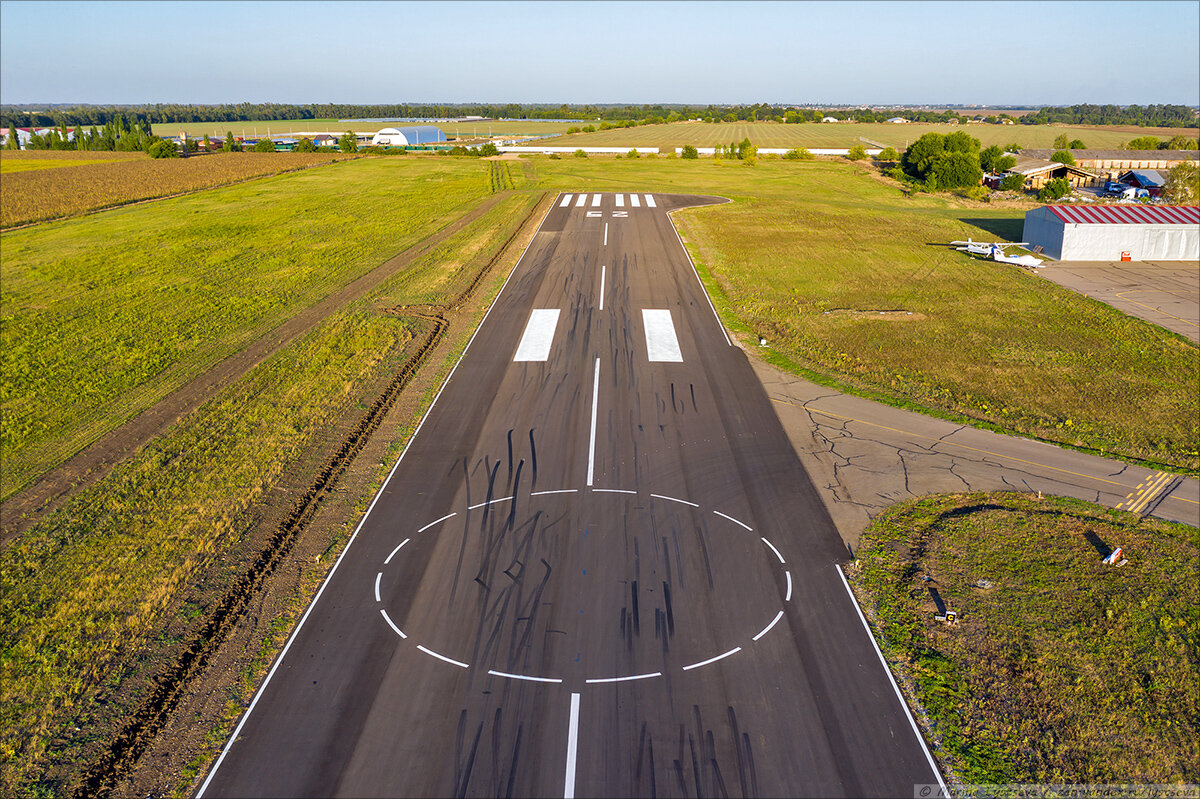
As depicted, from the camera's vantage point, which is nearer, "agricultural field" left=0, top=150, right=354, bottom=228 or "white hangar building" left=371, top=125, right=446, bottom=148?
"agricultural field" left=0, top=150, right=354, bottom=228

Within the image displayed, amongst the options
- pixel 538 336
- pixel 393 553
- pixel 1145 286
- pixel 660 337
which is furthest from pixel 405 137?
pixel 393 553

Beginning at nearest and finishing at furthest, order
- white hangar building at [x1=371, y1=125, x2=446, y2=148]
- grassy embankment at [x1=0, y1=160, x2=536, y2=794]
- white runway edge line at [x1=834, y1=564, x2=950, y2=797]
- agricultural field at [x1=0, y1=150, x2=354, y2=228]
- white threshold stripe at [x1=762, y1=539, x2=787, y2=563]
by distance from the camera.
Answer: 1. white runway edge line at [x1=834, y1=564, x2=950, y2=797]
2. grassy embankment at [x1=0, y1=160, x2=536, y2=794]
3. white threshold stripe at [x1=762, y1=539, x2=787, y2=563]
4. agricultural field at [x1=0, y1=150, x2=354, y2=228]
5. white hangar building at [x1=371, y1=125, x2=446, y2=148]

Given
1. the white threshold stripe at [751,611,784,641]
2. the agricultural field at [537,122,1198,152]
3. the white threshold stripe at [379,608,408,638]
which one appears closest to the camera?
the white threshold stripe at [751,611,784,641]

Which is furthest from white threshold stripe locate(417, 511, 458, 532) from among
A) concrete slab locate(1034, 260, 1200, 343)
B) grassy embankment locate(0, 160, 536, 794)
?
concrete slab locate(1034, 260, 1200, 343)

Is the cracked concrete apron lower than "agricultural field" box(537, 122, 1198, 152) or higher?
lower

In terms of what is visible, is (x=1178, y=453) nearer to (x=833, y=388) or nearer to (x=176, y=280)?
(x=833, y=388)

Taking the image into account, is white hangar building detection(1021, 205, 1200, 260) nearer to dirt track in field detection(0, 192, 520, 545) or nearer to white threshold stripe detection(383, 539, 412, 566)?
dirt track in field detection(0, 192, 520, 545)
